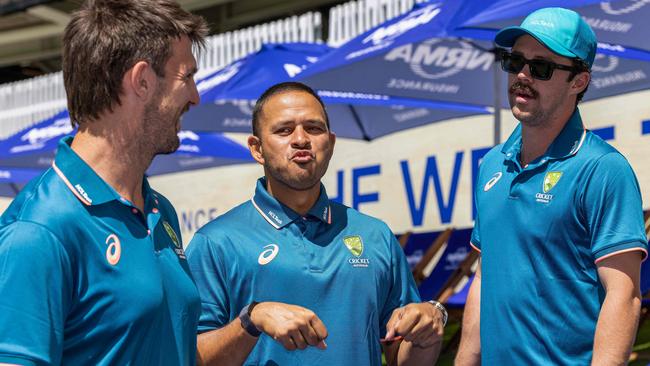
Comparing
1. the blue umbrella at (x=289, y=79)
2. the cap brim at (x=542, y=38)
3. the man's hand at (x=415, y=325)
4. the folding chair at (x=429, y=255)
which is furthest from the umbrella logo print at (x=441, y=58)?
the man's hand at (x=415, y=325)

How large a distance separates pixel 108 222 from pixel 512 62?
1.75 m

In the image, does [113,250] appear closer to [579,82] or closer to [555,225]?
[555,225]

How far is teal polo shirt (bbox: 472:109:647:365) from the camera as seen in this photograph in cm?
282

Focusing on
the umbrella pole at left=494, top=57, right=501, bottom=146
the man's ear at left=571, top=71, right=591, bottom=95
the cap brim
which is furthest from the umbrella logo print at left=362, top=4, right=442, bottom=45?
the man's ear at left=571, top=71, right=591, bottom=95

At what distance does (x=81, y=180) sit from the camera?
1.81 metres

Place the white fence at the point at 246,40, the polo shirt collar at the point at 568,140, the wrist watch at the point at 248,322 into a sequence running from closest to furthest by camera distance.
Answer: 1. the wrist watch at the point at 248,322
2. the polo shirt collar at the point at 568,140
3. the white fence at the point at 246,40

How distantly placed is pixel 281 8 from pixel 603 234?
1799cm

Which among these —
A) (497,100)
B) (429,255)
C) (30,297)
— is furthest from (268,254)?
(429,255)

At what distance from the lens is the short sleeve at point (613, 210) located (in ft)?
9.09

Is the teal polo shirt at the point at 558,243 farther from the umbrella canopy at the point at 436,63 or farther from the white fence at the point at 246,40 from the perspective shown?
the white fence at the point at 246,40

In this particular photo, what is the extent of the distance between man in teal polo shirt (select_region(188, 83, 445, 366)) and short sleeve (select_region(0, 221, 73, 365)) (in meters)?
0.89

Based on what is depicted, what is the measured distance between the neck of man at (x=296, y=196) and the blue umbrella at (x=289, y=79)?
407 cm

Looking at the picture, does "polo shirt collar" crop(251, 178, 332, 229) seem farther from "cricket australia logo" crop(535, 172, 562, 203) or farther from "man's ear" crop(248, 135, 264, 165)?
"cricket australia logo" crop(535, 172, 562, 203)

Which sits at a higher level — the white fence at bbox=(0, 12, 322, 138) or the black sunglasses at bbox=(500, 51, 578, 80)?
the black sunglasses at bbox=(500, 51, 578, 80)
